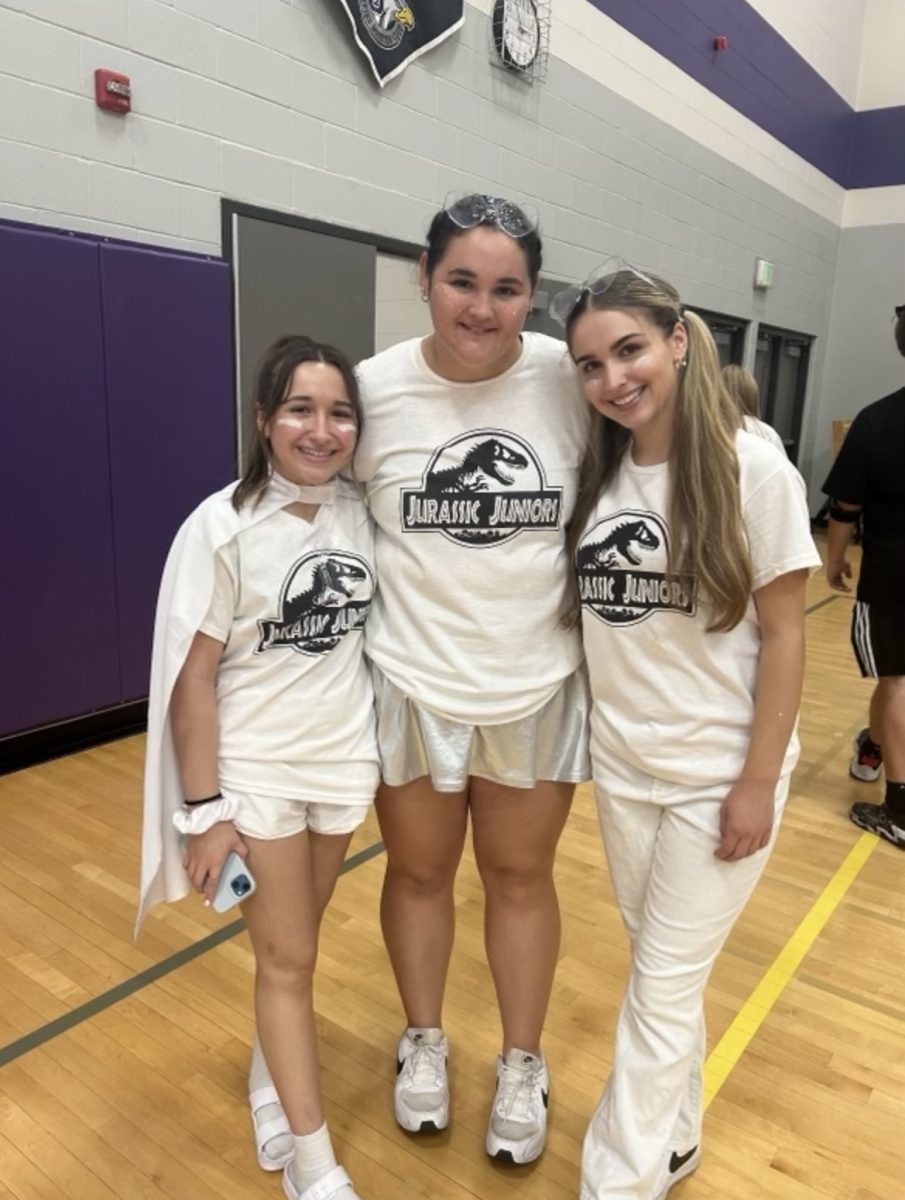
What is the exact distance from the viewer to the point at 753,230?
802cm

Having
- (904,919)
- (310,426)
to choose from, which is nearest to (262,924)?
(310,426)

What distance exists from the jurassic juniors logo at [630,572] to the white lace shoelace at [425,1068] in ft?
3.06

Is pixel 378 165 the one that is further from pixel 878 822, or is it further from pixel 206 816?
pixel 206 816

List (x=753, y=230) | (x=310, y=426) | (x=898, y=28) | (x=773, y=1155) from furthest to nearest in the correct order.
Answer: (x=898, y=28) → (x=753, y=230) → (x=773, y=1155) → (x=310, y=426)

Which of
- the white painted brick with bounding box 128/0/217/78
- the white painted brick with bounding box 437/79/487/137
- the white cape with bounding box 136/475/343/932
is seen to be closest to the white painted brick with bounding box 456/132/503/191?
the white painted brick with bounding box 437/79/487/137

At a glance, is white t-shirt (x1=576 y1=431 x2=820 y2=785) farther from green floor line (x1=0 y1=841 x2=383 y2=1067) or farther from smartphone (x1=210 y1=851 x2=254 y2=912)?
green floor line (x1=0 y1=841 x2=383 y2=1067)

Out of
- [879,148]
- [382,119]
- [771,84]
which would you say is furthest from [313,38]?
[879,148]

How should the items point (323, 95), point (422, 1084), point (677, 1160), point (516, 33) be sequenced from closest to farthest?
point (677, 1160), point (422, 1084), point (323, 95), point (516, 33)

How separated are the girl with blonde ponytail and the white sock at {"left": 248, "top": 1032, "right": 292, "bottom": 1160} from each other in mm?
537

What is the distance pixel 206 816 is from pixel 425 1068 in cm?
72

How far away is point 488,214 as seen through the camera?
52.9 inches

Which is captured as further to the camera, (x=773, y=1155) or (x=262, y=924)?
(x=773, y=1155)

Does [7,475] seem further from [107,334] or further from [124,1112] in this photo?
[124,1112]

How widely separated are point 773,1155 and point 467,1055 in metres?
0.61
